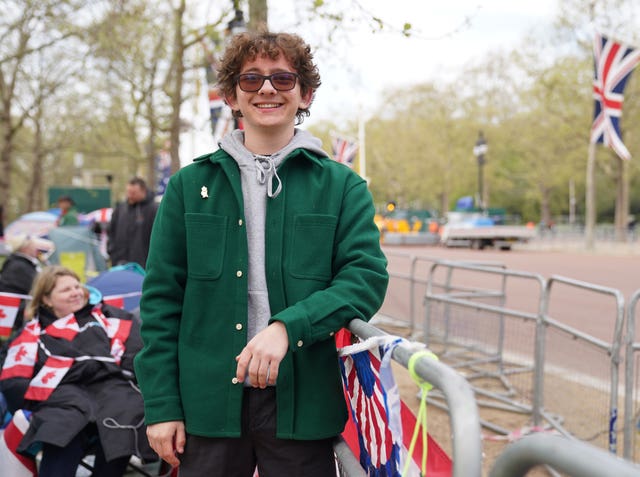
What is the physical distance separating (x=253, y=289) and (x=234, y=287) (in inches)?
2.7

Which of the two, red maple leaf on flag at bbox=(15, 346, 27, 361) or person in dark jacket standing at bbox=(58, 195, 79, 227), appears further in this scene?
person in dark jacket standing at bbox=(58, 195, 79, 227)

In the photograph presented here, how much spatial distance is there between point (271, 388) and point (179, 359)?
10.9 inches

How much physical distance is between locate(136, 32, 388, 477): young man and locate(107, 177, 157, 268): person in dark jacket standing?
6.62 m

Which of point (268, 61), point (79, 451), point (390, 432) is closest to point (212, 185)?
point (268, 61)

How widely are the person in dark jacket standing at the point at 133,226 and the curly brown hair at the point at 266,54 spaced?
655 centimetres

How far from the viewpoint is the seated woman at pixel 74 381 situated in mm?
3363

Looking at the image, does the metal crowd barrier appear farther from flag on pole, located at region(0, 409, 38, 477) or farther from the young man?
flag on pole, located at region(0, 409, 38, 477)

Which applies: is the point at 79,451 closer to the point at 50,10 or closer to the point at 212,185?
the point at 212,185

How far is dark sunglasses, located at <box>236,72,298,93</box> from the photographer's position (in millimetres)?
2074

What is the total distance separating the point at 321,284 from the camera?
2.00 metres

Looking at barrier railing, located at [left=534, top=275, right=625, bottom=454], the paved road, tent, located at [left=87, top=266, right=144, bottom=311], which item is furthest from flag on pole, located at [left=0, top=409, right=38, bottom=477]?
the paved road

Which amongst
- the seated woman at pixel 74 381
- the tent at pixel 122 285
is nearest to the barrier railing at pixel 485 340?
the tent at pixel 122 285

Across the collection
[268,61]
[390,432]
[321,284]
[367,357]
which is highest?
[268,61]

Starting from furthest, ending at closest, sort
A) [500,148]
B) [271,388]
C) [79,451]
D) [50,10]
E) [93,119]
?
[500,148], [93,119], [50,10], [79,451], [271,388]
